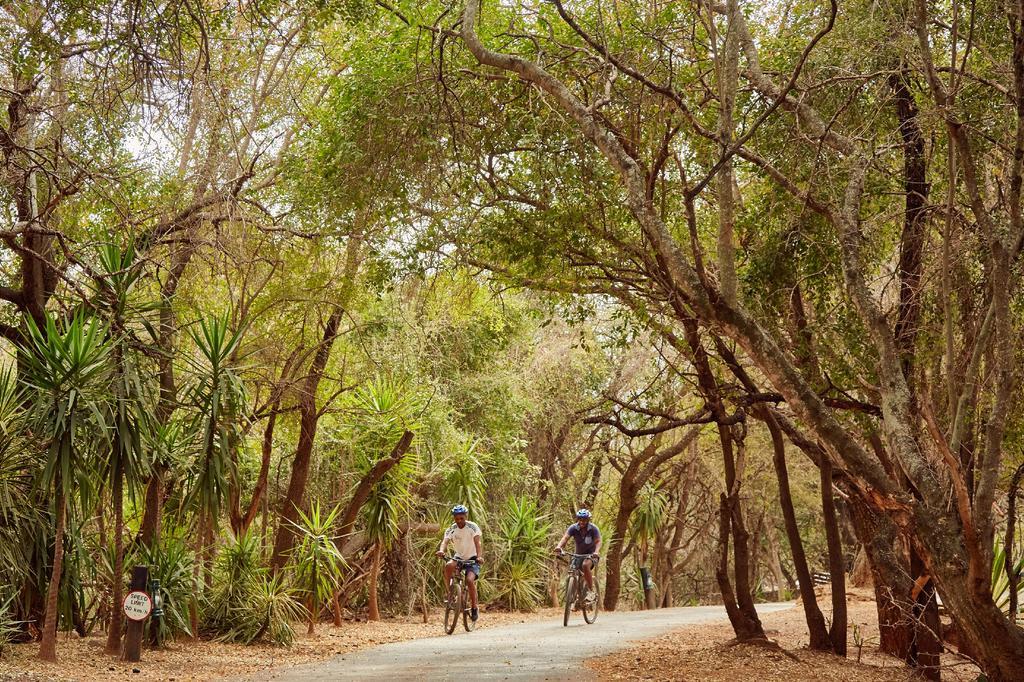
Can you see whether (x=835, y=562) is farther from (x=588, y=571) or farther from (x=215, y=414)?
(x=215, y=414)

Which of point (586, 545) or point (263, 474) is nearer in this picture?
point (263, 474)

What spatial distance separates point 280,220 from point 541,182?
424cm

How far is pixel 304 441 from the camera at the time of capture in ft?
51.7

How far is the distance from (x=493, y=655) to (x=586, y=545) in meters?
5.13

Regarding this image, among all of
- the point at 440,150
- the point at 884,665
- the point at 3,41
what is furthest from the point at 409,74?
the point at 884,665

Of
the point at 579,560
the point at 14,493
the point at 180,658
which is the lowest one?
the point at 180,658

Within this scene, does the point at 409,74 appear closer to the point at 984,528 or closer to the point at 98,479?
the point at 98,479

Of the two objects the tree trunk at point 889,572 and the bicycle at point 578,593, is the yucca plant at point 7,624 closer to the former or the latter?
the bicycle at point 578,593

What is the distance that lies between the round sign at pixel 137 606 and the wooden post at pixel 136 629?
57 millimetres

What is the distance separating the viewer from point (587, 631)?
13820mm

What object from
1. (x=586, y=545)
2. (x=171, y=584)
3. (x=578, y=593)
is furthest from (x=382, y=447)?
(x=171, y=584)

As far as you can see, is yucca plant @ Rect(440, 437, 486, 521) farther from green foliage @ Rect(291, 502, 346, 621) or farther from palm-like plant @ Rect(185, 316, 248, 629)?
palm-like plant @ Rect(185, 316, 248, 629)

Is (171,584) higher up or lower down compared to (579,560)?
lower down

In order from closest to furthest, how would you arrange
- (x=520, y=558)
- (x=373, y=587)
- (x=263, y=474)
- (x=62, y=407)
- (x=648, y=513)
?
(x=62, y=407) < (x=263, y=474) < (x=373, y=587) < (x=520, y=558) < (x=648, y=513)
